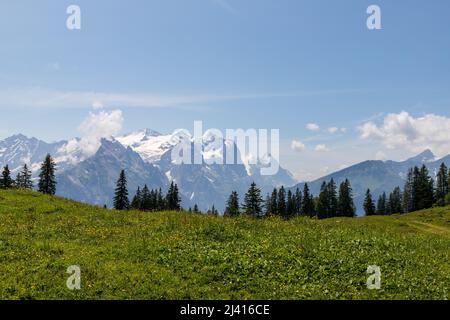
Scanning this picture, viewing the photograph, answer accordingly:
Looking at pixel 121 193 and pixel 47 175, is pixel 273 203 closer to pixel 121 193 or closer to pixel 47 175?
pixel 121 193

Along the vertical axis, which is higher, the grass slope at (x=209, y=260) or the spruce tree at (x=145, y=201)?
the spruce tree at (x=145, y=201)

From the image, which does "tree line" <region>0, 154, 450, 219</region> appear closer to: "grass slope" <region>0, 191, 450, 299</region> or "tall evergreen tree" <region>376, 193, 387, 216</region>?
"tall evergreen tree" <region>376, 193, 387, 216</region>

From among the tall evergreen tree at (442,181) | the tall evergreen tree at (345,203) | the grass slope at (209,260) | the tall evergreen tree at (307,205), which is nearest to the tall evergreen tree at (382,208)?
the tall evergreen tree at (442,181)

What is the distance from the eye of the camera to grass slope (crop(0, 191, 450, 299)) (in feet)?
52.2

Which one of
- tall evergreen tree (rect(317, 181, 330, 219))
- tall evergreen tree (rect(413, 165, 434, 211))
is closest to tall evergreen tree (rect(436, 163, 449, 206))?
tall evergreen tree (rect(413, 165, 434, 211))

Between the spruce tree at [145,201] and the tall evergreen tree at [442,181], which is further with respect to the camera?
the tall evergreen tree at [442,181]

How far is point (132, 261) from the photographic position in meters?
19.4

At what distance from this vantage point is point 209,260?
19.5 meters

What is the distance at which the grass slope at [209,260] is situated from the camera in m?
15.9

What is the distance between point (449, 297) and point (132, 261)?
1364 cm

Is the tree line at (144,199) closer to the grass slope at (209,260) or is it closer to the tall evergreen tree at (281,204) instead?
the tall evergreen tree at (281,204)

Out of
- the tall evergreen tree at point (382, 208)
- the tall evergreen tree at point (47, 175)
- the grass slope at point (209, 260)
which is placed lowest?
the grass slope at point (209, 260)

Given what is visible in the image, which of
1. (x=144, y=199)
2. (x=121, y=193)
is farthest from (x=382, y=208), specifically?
(x=121, y=193)
